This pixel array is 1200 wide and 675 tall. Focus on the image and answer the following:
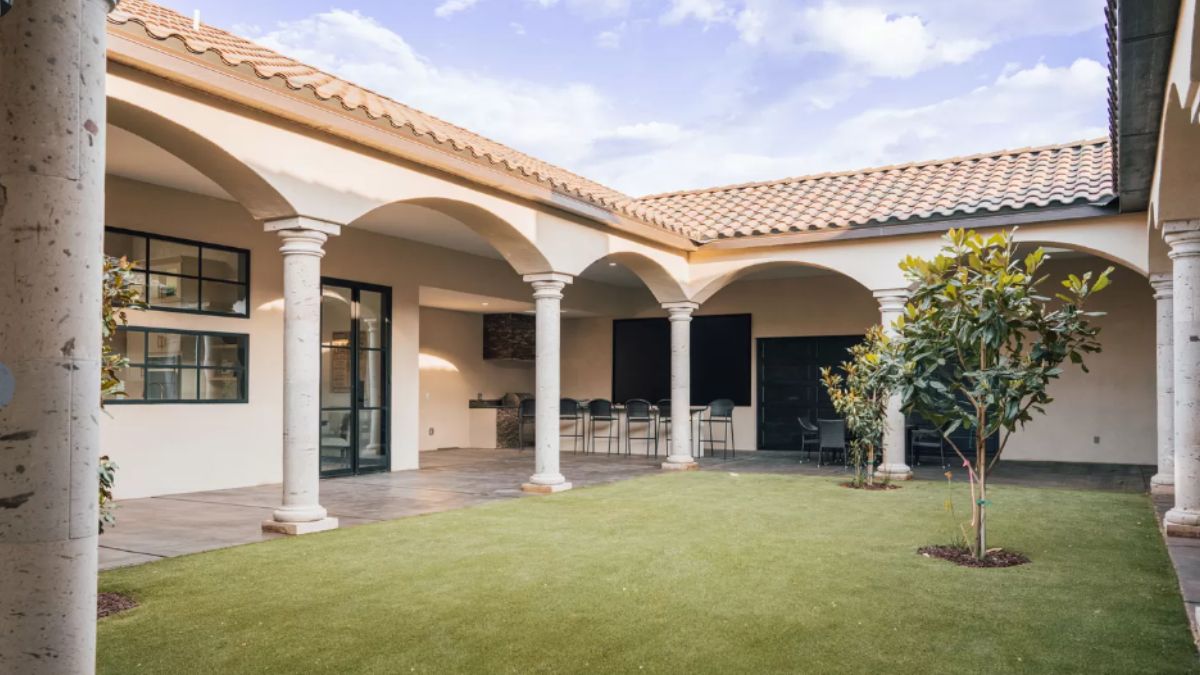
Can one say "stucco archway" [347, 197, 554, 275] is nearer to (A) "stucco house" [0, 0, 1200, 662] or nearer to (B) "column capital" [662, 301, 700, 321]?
(A) "stucco house" [0, 0, 1200, 662]

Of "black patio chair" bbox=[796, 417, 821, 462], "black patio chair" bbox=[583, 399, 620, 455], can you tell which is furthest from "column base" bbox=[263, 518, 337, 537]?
"black patio chair" bbox=[583, 399, 620, 455]

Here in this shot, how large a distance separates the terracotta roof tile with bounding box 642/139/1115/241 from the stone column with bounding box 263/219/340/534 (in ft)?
19.7

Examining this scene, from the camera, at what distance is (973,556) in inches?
211

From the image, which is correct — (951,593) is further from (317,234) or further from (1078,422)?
(1078,422)

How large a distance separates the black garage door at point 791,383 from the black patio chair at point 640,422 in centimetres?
188

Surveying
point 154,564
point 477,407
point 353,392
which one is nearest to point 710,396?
point 477,407

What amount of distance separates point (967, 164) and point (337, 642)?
34.3 ft

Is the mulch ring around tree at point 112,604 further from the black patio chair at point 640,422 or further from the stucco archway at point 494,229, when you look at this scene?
the black patio chair at point 640,422

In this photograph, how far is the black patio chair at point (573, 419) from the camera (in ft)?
46.6

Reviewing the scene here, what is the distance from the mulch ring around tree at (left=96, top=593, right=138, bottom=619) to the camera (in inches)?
161

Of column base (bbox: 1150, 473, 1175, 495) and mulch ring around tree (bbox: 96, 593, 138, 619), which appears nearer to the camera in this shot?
mulch ring around tree (bbox: 96, 593, 138, 619)

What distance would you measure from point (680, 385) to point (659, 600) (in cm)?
714

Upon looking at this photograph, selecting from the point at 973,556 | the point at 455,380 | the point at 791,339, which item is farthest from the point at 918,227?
the point at 455,380

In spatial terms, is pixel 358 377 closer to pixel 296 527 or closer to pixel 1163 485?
pixel 296 527
